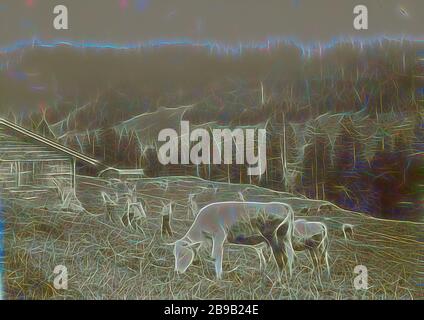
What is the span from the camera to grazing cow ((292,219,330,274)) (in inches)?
130

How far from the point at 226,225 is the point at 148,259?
590 millimetres

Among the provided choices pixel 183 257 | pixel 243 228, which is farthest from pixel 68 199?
pixel 243 228

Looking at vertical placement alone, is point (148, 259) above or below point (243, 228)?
below

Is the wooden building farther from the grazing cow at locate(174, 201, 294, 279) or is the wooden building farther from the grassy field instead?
the grazing cow at locate(174, 201, 294, 279)

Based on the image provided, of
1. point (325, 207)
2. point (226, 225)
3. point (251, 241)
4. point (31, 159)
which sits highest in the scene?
point (31, 159)

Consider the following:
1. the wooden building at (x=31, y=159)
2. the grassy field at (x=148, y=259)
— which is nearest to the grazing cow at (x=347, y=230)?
the grassy field at (x=148, y=259)

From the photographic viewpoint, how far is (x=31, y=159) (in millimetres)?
3350

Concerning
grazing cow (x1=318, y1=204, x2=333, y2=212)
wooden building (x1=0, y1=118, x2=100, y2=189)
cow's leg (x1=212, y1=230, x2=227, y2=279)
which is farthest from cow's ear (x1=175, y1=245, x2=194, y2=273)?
grazing cow (x1=318, y1=204, x2=333, y2=212)

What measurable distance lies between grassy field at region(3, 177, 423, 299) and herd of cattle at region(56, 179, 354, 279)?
40 millimetres

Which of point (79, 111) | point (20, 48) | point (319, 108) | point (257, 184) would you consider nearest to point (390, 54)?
point (319, 108)

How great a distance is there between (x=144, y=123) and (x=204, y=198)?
2.17 ft

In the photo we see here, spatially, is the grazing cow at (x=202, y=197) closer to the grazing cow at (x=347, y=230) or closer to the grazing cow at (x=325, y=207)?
the grazing cow at (x=325, y=207)

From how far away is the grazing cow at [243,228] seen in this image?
3.32 m

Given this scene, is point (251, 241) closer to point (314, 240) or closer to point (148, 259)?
point (314, 240)
